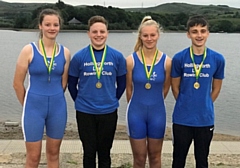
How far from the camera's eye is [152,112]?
4.34 metres

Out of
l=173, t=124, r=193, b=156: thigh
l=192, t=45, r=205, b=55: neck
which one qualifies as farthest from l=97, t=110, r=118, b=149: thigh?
l=192, t=45, r=205, b=55: neck

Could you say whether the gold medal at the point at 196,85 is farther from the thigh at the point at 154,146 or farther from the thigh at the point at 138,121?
the thigh at the point at 154,146

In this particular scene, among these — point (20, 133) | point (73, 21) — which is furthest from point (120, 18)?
point (20, 133)

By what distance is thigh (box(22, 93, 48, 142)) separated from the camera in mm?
4125

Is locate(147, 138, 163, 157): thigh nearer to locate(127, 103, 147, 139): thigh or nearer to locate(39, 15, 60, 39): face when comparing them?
locate(127, 103, 147, 139): thigh

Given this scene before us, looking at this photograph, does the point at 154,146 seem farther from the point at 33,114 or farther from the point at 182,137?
the point at 33,114

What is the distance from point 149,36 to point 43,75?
1.13 metres

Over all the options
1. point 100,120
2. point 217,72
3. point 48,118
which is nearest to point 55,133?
point 48,118

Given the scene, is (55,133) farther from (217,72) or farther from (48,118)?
(217,72)

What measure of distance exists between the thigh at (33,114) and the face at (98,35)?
737 millimetres

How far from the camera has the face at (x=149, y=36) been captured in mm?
4312

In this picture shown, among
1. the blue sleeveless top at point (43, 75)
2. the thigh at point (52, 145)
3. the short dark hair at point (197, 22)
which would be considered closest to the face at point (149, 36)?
the short dark hair at point (197, 22)

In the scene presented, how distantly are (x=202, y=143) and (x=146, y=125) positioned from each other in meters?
0.60

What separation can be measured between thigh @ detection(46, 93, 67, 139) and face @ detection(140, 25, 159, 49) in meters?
1.00
